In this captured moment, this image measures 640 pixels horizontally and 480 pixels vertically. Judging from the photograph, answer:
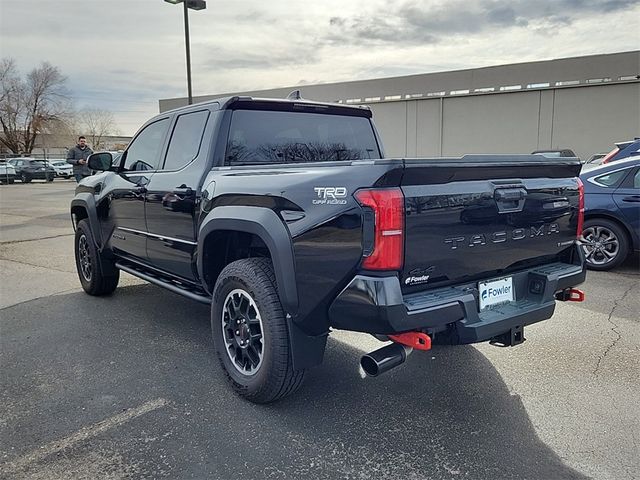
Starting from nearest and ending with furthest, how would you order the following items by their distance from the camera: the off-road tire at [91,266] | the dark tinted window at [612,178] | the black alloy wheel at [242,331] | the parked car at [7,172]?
the black alloy wheel at [242,331] → the off-road tire at [91,266] → the dark tinted window at [612,178] → the parked car at [7,172]

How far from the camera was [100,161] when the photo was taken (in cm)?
513

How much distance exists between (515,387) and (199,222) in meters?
2.48

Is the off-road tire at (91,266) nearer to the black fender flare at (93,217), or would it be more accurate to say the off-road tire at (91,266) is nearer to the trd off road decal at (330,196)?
the black fender flare at (93,217)

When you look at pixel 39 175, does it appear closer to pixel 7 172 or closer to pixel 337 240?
pixel 7 172

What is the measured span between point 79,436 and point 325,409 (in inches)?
56.6

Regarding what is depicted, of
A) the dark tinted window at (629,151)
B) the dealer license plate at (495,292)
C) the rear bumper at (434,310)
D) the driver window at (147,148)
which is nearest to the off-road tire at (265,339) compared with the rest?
the rear bumper at (434,310)

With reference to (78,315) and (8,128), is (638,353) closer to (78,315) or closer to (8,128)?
(78,315)

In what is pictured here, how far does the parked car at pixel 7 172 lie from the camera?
31641 mm

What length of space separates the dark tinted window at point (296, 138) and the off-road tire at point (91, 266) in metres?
2.53

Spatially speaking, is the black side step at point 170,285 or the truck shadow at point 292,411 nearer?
the truck shadow at point 292,411

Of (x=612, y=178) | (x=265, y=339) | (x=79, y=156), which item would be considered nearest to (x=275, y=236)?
(x=265, y=339)

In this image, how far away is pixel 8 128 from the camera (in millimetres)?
49562

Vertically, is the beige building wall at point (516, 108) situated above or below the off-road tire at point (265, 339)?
above

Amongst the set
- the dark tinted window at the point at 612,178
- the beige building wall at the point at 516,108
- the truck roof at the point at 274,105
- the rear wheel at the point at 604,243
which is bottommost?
the rear wheel at the point at 604,243
